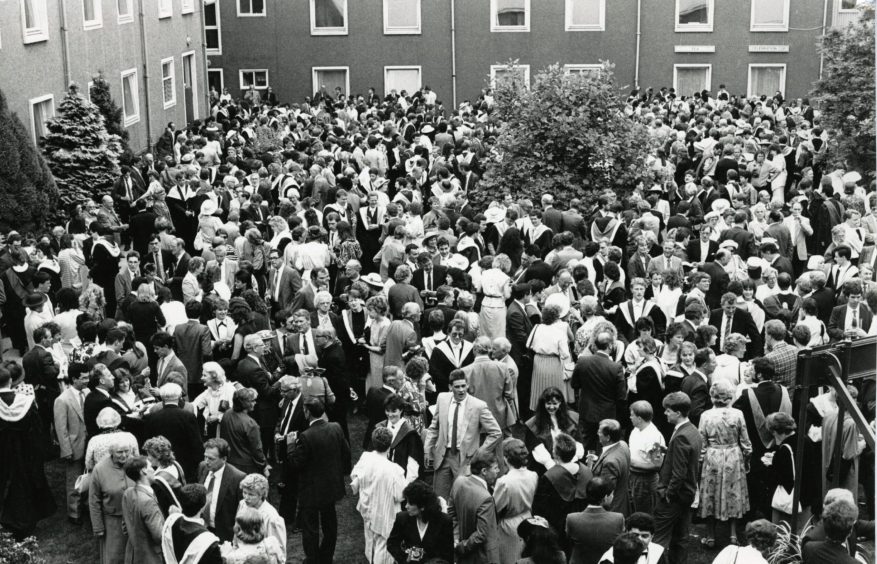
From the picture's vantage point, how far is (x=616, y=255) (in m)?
13.9

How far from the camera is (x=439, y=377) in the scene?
11688 millimetres

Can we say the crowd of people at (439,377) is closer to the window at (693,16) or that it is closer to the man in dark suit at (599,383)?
the man in dark suit at (599,383)

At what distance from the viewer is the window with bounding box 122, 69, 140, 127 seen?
92.1ft

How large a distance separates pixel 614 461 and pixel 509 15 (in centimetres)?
3076

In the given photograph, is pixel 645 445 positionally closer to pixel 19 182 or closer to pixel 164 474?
pixel 164 474

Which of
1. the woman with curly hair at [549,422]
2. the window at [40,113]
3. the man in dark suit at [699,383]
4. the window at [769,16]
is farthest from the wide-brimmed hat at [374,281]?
the window at [769,16]

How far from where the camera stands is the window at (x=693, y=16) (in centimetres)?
3759

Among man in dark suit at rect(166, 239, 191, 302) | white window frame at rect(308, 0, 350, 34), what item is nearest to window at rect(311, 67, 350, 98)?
white window frame at rect(308, 0, 350, 34)

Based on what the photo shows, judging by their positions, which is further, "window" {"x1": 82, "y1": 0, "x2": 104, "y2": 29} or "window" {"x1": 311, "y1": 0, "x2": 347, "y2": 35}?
"window" {"x1": 311, "y1": 0, "x2": 347, "y2": 35}

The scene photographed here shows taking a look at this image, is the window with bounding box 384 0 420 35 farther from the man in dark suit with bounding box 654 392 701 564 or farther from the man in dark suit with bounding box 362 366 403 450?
the man in dark suit with bounding box 654 392 701 564

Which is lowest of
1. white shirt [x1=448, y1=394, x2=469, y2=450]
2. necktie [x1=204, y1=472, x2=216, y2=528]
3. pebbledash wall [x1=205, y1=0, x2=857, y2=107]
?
Answer: necktie [x1=204, y1=472, x2=216, y2=528]

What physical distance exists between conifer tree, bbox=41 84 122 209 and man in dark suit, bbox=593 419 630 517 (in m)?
14.3

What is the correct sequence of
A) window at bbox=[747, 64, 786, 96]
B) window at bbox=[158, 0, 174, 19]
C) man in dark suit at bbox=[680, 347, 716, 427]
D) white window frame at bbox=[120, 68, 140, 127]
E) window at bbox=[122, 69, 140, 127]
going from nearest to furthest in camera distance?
man in dark suit at bbox=[680, 347, 716, 427] < white window frame at bbox=[120, 68, 140, 127] < window at bbox=[122, 69, 140, 127] < window at bbox=[158, 0, 174, 19] < window at bbox=[747, 64, 786, 96]

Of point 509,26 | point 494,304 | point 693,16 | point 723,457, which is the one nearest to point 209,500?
point 723,457
